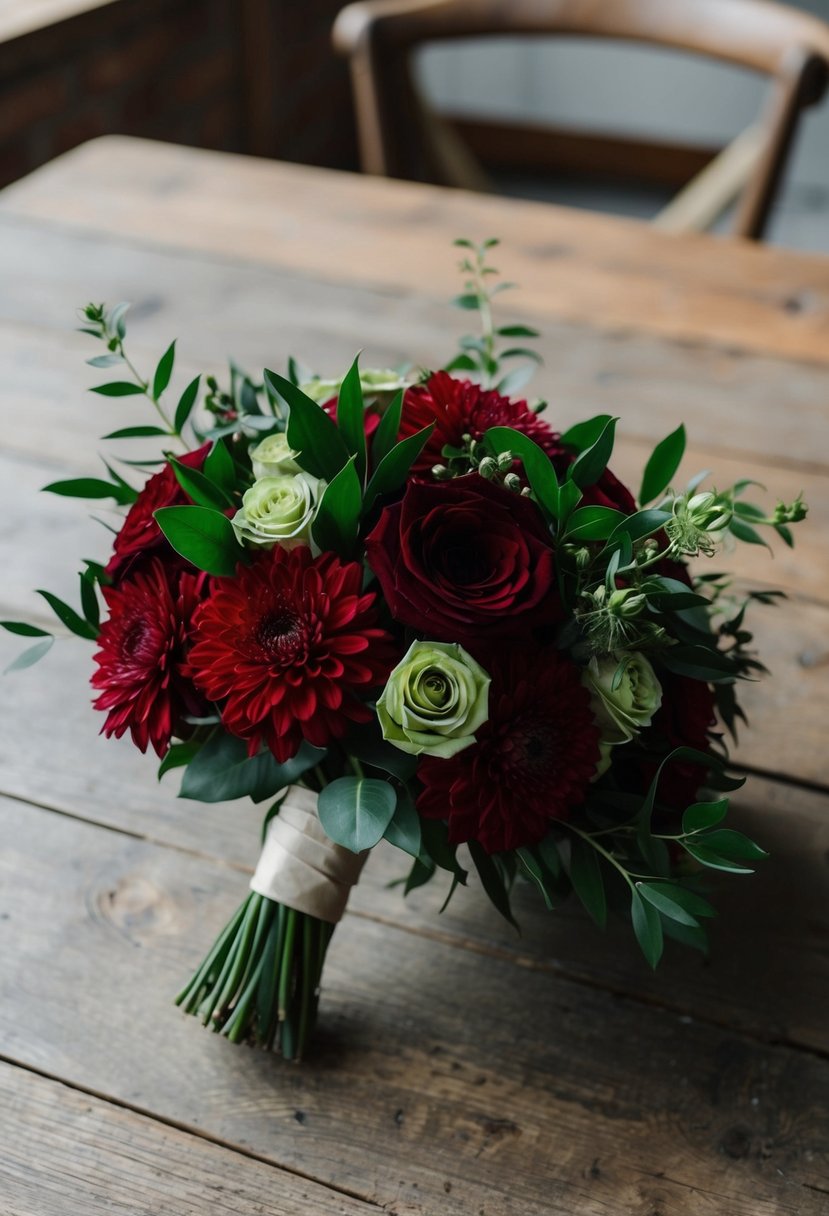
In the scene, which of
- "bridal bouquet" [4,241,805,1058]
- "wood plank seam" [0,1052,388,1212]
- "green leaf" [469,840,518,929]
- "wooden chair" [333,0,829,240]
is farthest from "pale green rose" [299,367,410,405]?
"wooden chair" [333,0,829,240]

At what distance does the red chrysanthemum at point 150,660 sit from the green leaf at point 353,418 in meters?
0.09

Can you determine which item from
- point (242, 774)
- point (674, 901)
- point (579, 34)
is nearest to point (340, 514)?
point (242, 774)

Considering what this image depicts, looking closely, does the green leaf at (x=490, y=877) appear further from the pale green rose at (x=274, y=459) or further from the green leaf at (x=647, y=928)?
the pale green rose at (x=274, y=459)

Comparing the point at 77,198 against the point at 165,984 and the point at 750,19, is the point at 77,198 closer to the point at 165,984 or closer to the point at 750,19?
the point at 750,19

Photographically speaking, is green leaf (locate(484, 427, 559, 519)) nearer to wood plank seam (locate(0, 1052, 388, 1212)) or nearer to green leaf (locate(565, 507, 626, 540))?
green leaf (locate(565, 507, 626, 540))

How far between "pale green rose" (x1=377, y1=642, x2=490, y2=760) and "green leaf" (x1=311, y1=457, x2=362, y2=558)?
0.07 metres

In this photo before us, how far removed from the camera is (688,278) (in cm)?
126

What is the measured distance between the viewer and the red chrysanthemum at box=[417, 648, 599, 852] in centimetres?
51

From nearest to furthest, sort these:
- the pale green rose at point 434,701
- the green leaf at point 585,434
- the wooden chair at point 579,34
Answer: the pale green rose at point 434,701, the green leaf at point 585,434, the wooden chair at point 579,34

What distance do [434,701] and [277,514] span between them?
0.12m

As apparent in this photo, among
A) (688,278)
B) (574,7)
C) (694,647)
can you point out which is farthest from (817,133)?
(694,647)

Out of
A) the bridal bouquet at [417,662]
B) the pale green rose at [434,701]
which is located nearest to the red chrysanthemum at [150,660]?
the bridal bouquet at [417,662]

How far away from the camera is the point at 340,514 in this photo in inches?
21.1

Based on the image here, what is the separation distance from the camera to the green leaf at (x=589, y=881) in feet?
1.80
